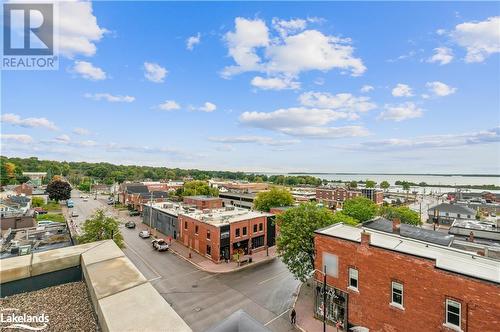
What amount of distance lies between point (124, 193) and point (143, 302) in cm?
8618

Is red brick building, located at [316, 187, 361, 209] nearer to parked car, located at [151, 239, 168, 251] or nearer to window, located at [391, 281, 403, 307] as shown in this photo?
parked car, located at [151, 239, 168, 251]

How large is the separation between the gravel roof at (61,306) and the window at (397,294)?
61.4 ft

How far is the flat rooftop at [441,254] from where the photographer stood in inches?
596

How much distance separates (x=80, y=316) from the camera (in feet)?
15.1

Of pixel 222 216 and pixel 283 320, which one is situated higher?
pixel 222 216

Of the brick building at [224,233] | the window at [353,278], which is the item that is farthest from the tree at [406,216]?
the window at [353,278]

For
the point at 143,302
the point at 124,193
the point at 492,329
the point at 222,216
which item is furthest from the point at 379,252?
the point at 124,193

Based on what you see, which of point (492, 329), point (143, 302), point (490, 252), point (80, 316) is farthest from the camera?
point (490, 252)

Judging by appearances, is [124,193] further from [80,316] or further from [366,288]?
[80,316]

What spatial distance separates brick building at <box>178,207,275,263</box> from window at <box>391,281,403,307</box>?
20.8 meters

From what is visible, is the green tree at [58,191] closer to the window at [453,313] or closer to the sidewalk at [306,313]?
the sidewalk at [306,313]

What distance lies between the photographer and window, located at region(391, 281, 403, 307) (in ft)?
55.8

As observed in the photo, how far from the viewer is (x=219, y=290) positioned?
81.7 ft

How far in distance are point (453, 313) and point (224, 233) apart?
2420 cm
